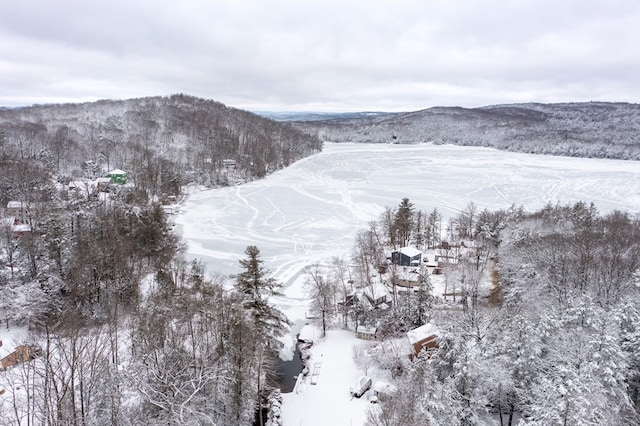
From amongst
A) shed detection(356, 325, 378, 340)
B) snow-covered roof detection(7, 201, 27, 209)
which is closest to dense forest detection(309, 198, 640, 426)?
shed detection(356, 325, 378, 340)

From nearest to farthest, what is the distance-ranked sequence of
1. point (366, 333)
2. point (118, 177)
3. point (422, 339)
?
point (422, 339)
point (366, 333)
point (118, 177)

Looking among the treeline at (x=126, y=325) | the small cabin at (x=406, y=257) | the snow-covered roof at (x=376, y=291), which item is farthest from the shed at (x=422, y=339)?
the small cabin at (x=406, y=257)

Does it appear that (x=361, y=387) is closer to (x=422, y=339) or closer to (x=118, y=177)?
(x=422, y=339)

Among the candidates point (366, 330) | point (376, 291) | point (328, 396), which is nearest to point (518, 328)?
point (328, 396)

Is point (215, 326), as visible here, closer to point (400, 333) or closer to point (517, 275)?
point (400, 333)

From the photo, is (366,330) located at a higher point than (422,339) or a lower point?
lower

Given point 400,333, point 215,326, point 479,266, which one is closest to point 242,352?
point 215,326

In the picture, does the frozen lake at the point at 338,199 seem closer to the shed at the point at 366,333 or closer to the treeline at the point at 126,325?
the shed at the point at 366,333
